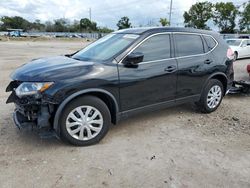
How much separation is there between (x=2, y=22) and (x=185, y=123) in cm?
12490

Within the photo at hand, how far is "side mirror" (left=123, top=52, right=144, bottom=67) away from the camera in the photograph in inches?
168

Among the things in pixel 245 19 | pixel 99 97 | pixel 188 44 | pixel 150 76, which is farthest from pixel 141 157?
pixel 245 19

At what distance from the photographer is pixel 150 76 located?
4.62 metres

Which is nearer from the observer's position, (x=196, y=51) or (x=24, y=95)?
(x=24, y=95)

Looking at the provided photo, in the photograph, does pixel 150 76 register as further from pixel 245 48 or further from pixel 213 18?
pixel 213 18

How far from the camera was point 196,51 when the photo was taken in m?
5.37

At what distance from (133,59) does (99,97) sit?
78 centimetres

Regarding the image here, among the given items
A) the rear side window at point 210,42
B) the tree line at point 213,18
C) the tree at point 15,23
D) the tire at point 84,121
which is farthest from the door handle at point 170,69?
the tree at point 15,23

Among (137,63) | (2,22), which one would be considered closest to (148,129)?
(137,63)

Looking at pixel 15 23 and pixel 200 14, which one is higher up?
pixel 200 14

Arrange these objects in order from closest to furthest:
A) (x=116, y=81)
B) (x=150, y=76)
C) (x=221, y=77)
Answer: (x=116, y=81), (x=150, y=76), (x=221, y=77)

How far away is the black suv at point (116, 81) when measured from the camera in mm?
3900

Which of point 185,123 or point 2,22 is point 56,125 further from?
point 2,22

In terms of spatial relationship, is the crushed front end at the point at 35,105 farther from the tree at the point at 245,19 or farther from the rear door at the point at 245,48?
the tree at the point at 245,19
